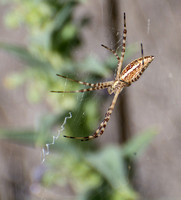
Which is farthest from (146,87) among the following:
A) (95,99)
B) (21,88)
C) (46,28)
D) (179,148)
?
(46,28)

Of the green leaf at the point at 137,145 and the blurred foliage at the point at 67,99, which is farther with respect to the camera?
the green leaf at the point at 137,145

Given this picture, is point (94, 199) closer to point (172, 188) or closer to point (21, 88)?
point (172, 188)

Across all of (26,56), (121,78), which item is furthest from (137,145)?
(26,56)

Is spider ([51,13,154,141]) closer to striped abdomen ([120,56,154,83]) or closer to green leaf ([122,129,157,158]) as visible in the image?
striped abdomen ([120,56,154,83])

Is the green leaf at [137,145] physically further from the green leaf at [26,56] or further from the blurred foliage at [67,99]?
the green leaf at [26,56]

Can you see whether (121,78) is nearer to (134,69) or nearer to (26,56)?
(134,69)

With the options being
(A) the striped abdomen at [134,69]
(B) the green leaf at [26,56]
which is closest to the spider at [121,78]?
(A) the striped abdomen at [134,69]

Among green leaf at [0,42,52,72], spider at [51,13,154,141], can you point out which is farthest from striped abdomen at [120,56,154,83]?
green leaf at [0,42,52,72]
